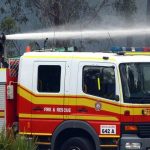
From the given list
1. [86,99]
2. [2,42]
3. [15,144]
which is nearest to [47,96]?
[86,99]

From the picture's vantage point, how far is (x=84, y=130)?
11656mm

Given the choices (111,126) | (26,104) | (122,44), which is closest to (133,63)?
(111,126)

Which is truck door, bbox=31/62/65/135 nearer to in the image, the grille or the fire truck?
the fire truck

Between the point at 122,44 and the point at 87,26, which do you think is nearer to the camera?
the point at 87,26

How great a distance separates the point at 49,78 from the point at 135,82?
1580 mm

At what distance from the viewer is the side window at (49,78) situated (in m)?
11.8

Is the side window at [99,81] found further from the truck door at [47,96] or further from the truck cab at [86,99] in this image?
the truck door at [47,96]

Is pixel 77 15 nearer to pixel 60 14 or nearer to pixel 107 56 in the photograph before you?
pixel 60 14

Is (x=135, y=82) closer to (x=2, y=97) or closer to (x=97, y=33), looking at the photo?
(x=2, y=97)

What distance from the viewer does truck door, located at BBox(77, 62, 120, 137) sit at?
11516 millimetres

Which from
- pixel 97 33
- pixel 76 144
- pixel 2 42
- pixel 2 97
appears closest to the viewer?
pixel 76 144

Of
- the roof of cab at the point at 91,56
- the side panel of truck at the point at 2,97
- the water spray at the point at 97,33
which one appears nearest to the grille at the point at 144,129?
the roof of cab at the point at 91,56

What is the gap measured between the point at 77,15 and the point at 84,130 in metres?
8.29

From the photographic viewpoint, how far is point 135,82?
1159 cm
